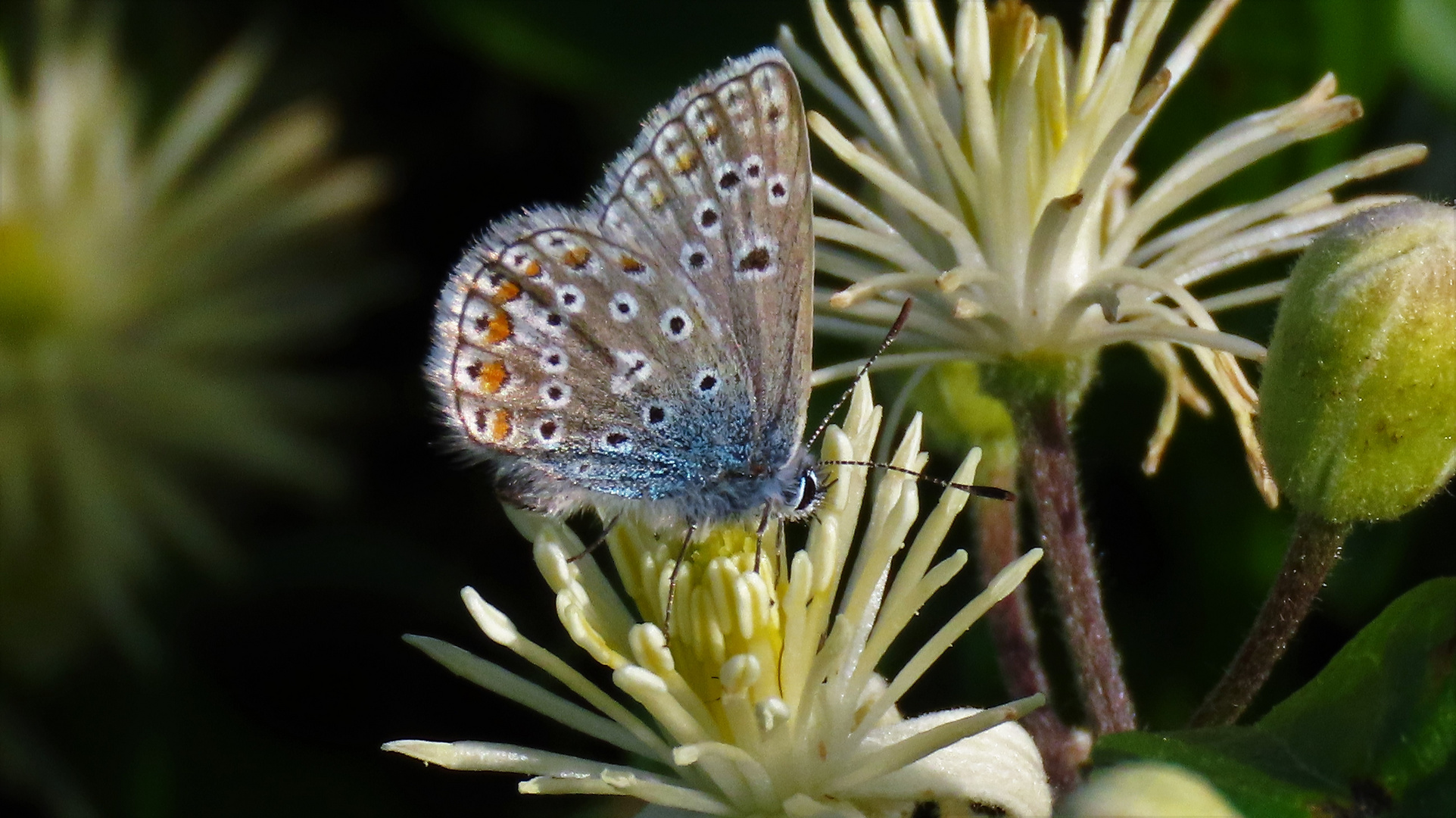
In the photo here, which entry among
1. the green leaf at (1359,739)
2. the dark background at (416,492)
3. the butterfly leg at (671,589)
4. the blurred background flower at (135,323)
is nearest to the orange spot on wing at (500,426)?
the butterfly leg at (671,589)

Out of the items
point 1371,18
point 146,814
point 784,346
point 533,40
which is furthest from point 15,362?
point 1371,18

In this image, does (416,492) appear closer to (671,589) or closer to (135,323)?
(135,323)

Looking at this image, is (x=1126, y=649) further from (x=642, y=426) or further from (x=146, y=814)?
(x=146, y=814)

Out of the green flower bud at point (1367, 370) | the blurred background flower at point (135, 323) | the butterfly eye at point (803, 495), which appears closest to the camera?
the green flower bud at point (1367, 370)

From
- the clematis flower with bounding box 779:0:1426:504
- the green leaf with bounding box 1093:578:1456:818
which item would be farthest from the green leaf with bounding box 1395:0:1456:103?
the green leaf with bounding box 1093:578:1456:818

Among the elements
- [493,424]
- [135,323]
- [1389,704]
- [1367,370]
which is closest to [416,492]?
[135,323]

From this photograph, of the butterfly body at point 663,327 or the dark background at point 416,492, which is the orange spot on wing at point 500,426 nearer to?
the butterfly body at point 663,327
